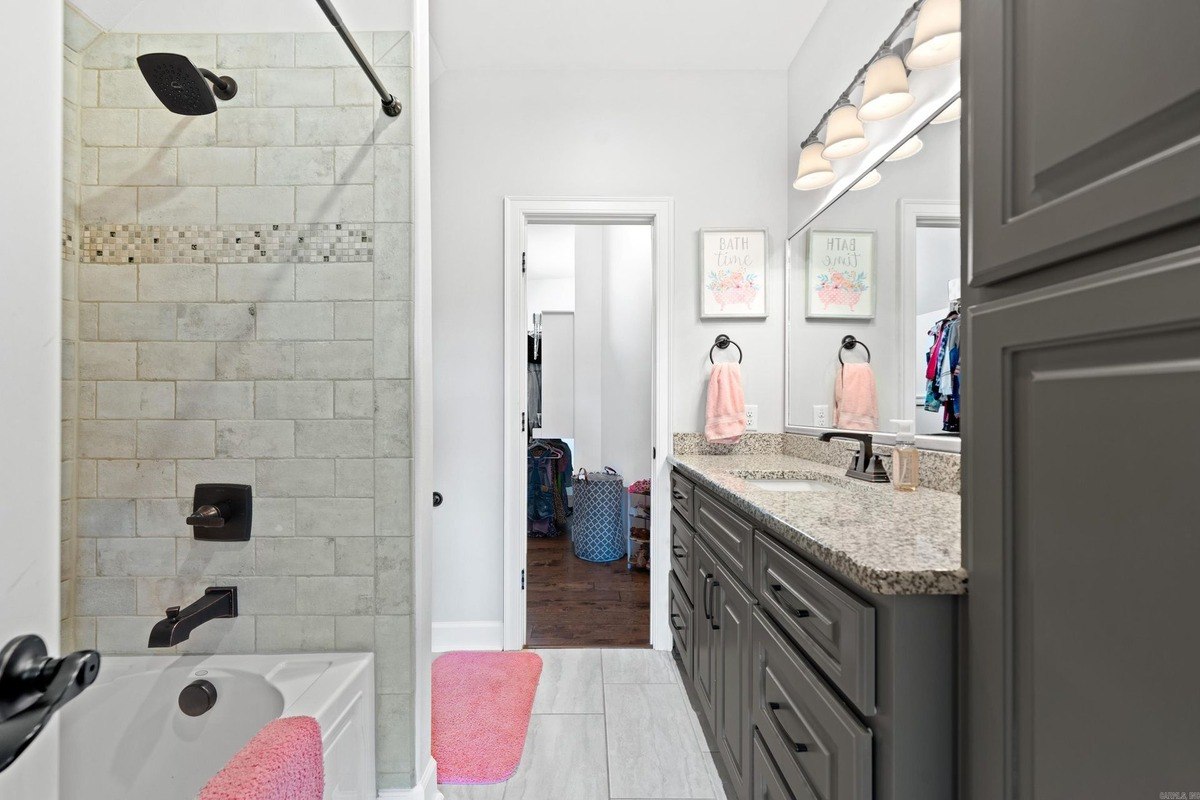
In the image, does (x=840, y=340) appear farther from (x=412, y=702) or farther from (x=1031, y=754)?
(x=412, y=702)

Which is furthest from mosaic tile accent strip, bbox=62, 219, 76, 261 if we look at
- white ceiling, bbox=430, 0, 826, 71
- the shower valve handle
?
white ceiling, bbox=430, 0, 826, 71

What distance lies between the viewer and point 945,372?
1.48 metres

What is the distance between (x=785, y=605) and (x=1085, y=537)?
636mm

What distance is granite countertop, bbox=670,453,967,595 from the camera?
0.74 metres

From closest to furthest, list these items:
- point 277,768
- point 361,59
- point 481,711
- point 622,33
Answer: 1. point 277,768
2. point 361,59
3. point 481,711
4. point 622,33

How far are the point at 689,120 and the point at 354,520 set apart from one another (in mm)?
2335

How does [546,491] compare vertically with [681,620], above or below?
above

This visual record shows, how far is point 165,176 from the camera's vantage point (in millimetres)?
1399

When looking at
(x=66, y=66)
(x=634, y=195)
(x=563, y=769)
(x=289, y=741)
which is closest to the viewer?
(x=289, y=741)

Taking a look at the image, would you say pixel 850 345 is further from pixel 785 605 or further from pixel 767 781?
pixel 767 781

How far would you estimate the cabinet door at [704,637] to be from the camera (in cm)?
167

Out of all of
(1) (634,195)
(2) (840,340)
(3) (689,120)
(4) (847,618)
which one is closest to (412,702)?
(4) (847,618)

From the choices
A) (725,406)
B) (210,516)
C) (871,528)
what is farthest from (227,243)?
(725,406)

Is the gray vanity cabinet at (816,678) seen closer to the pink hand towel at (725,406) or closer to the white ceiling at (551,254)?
the pink hand towel at (725,406)
